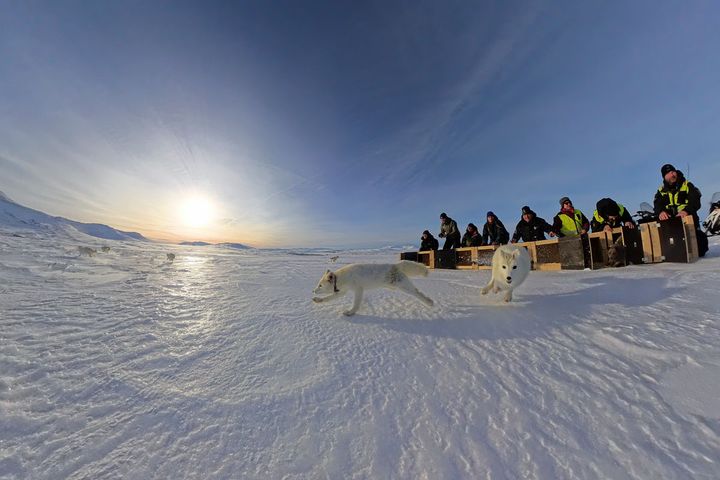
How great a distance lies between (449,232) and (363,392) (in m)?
10.6

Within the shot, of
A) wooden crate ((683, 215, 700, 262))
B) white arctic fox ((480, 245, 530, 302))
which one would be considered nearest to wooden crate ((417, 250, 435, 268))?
wooden crate ((683, 215, 700, 262))

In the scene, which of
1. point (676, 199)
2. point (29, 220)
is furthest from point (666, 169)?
point (29, 220)

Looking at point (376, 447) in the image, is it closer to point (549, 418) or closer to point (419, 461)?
point (419, 461)

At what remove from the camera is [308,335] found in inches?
103

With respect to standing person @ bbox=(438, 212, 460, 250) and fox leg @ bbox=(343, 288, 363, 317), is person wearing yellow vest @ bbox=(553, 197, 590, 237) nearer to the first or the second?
standing person @ bbox=(438, 212, 460, 250)

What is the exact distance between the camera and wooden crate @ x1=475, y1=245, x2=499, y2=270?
8.18 meters

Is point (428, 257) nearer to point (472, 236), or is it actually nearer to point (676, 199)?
point (472, 236)

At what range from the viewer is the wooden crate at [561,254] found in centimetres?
619

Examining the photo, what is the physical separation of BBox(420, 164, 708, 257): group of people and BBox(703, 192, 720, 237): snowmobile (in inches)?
174

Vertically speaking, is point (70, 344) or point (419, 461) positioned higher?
point (70, 344)

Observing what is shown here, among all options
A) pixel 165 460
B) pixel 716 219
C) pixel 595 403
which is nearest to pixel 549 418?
pixel 595 403

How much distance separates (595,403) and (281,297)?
3.63 metres

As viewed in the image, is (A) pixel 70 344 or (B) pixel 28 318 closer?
(A) pixel 70 344

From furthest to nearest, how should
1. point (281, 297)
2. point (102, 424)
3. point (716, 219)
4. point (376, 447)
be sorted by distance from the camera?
point (716, 219)
point (281, 297)
point (102, 424)
point (376, 447)
